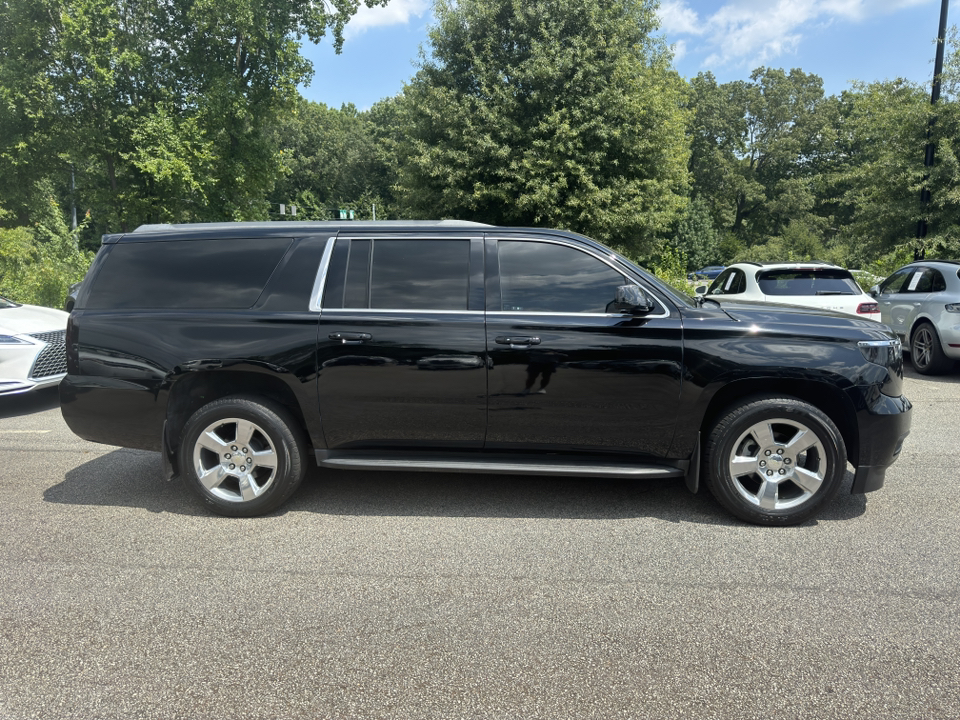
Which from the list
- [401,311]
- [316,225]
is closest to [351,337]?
[401,311]

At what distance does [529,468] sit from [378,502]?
119cm

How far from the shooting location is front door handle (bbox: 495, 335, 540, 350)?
434cm

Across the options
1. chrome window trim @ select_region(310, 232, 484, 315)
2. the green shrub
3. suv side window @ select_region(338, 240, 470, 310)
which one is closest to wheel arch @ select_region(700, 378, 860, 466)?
suv side window @ select_region(338, 240, 470, 310)

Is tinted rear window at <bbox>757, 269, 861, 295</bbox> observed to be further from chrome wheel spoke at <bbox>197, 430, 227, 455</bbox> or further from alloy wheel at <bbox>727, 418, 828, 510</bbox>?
chrome wheel spoke at <bbox>197, 430, 227, 455</bbox>

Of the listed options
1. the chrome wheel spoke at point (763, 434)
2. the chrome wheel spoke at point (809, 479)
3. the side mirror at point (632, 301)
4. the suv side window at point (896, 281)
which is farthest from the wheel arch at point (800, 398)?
the suv side window at point (896, 281)

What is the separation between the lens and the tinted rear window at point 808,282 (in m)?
9.55

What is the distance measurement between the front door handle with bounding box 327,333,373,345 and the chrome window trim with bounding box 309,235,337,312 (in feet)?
0.75

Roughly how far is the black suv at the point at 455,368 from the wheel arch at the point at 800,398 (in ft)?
0.05

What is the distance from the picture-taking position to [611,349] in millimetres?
4316

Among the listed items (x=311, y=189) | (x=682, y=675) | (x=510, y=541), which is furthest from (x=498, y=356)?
(x=311, y=189)

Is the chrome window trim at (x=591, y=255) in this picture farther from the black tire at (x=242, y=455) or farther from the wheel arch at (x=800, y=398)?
the black tire at (x=242, y=455)

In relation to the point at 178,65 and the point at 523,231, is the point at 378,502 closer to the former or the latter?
the point at 523,231

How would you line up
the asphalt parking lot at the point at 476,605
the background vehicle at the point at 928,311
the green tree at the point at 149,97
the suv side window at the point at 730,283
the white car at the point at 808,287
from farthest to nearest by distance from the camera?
the green tree at the point at 149,97 < the suv side window at the point at 730,283 < the background vehicle at the point at 928,311 < the white car at the point at 808,287 < the asphalt parking lot at the point at 476,605

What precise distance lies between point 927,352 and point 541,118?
1363 centimetres
